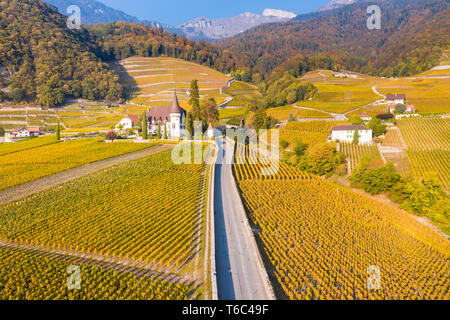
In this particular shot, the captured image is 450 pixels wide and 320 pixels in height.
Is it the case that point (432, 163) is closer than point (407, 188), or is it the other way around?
point (407, 188)

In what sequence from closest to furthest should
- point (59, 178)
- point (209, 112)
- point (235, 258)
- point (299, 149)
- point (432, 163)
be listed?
point (235, 258)
point (59, 178)
point (432, 163)
point (299, 149)
point (209, 112)

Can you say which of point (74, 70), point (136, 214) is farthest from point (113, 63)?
point (136, 214)

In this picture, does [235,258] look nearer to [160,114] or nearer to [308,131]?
[308,131]

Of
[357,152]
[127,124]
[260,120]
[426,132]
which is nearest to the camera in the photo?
[357,152]

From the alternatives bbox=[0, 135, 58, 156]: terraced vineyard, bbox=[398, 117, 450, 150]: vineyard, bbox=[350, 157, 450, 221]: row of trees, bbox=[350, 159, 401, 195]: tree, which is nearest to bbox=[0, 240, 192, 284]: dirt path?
bbox=[350, 157, 450, 221]: row of trees

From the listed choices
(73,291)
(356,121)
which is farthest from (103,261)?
(356,121)

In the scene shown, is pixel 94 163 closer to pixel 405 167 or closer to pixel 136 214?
pixel 136 214

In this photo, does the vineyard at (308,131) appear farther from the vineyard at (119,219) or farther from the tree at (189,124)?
the vineyard at (119,219)
